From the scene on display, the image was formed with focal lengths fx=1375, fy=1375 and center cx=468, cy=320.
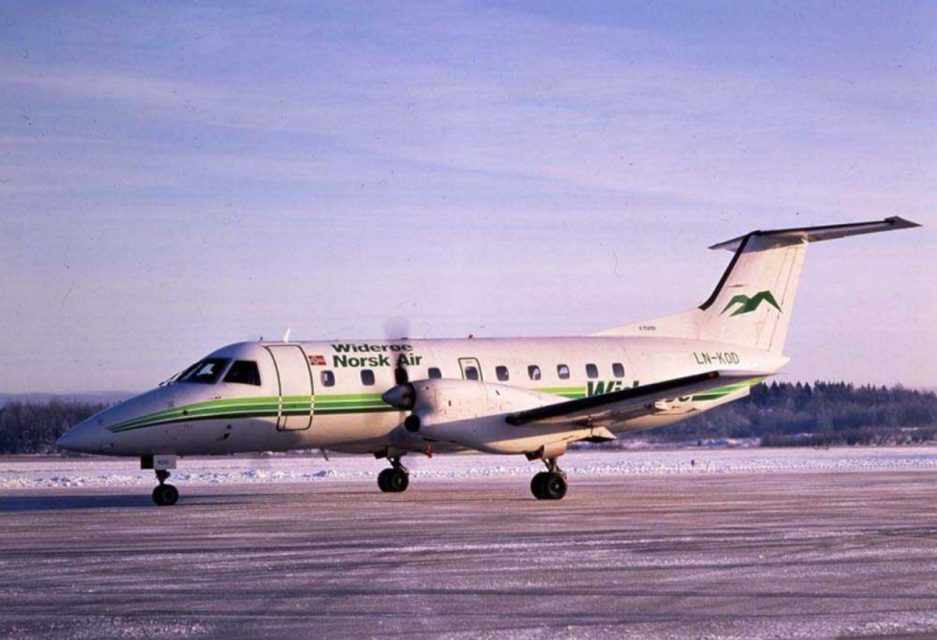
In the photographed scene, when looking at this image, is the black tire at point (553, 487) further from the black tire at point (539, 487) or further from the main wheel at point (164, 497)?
the main wheel at point (164, 497)

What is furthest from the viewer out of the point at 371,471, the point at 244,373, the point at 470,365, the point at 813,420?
the point at 813,420

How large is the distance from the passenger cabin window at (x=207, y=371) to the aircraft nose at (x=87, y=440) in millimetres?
1866

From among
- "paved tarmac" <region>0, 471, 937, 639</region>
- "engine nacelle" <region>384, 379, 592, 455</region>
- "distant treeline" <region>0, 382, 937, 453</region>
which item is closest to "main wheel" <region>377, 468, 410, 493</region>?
"engine nacelle" <region>384, 379, 592, 455</region>

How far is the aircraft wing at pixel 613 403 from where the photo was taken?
80.6ft

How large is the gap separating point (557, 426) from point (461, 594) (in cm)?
1341

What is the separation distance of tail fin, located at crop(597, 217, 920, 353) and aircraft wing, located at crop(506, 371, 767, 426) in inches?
202

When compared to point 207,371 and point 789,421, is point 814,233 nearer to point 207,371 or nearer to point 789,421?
point 207,371

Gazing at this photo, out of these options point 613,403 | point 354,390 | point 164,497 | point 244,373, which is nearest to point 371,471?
point 354,390

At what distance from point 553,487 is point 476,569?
1129 centimetres

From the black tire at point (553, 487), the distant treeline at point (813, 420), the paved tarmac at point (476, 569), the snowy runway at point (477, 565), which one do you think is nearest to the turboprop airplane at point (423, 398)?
the black tire at point (553, 487)

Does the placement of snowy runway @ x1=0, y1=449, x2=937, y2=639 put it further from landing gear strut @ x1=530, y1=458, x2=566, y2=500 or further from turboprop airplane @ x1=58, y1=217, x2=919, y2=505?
turboprop airplane @ x1=58, y1=217, x2=919, y2=505

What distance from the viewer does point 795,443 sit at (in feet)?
228

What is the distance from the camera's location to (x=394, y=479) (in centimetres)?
2792

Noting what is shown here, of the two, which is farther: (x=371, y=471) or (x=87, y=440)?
(x=371, y=471)
